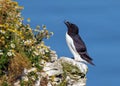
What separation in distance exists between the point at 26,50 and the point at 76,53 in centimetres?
170

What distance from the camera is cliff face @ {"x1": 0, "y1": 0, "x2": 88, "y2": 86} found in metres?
16.2

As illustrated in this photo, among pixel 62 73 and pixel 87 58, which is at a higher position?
pixel 87 58

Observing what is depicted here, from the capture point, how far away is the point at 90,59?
18172 millimetres

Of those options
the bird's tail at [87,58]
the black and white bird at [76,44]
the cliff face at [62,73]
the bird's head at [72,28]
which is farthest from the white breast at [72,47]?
the cliff face at [62,73]

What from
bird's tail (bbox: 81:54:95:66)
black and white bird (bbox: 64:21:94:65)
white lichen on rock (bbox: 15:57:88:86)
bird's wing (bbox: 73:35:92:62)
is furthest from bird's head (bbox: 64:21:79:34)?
white lichen on rock (bbox: 15:57:88:86)

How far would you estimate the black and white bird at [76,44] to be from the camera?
59.5 ft

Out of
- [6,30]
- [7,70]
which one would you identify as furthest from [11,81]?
[6,30]

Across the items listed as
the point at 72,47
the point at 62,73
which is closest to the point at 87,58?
the point at 72,47

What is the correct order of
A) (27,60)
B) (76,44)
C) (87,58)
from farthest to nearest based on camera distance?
(76,44) < (87,58) < (27,60)

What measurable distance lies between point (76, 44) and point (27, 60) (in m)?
A: 2.28

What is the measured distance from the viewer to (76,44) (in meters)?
18.4

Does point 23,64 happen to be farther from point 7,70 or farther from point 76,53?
point 76,53

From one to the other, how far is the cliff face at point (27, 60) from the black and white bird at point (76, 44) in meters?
0.48

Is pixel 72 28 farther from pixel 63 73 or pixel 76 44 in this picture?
pixel 63 73
